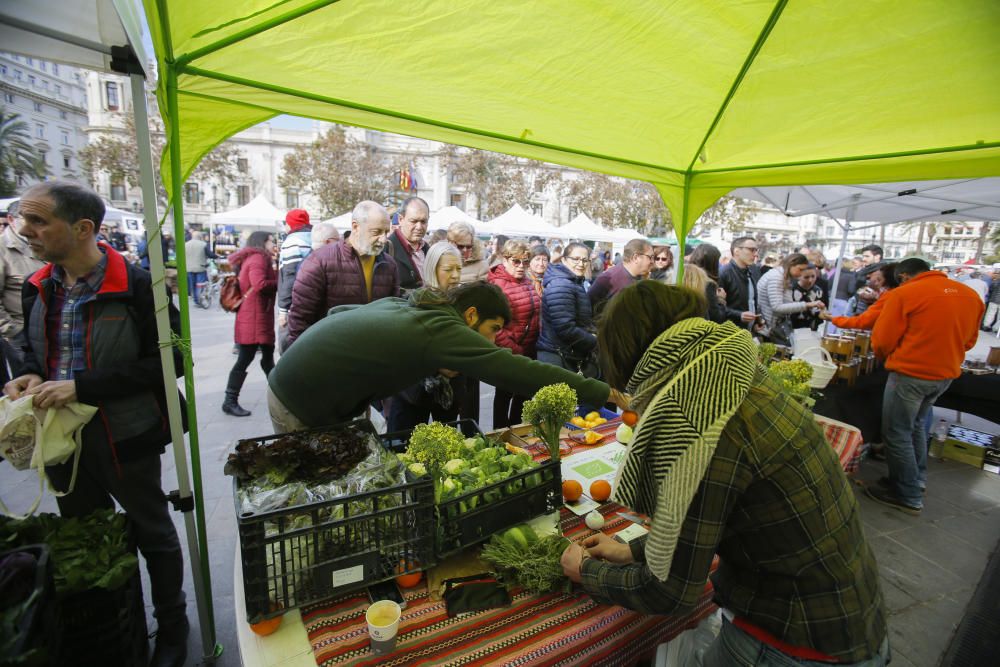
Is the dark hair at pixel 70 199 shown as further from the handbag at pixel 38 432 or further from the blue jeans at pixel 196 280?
the blue jeans at pixel 196 280

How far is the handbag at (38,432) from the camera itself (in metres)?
1.64

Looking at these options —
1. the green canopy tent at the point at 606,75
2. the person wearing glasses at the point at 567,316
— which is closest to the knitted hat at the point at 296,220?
the person wearing glasses at the point at 567,316

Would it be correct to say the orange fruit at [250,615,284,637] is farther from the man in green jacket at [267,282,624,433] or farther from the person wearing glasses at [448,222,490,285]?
the person wearing glasses at [448,222,490,285]

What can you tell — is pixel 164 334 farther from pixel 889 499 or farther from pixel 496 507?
pixel 889 499

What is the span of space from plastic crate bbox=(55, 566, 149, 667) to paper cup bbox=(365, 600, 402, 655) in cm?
106

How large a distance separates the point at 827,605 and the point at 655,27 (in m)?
1.99

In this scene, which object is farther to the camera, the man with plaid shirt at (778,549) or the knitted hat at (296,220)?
the knitted hat at (296,220)

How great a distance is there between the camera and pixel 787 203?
647 centimetres

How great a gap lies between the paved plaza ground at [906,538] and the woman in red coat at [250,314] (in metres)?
0.30

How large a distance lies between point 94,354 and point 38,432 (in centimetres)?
31

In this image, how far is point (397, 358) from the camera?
5.87 feet

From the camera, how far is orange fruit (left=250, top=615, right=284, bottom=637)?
1.19m

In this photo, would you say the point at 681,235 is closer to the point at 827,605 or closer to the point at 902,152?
the point at 902,152

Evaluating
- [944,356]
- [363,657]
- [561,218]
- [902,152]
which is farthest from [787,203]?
[561,218]
